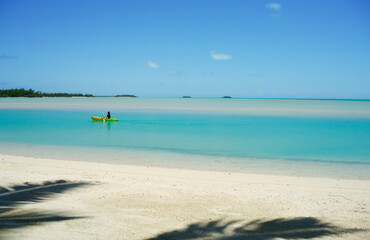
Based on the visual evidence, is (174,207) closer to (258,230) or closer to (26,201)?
(258,230)

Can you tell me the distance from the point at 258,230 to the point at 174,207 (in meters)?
1.59

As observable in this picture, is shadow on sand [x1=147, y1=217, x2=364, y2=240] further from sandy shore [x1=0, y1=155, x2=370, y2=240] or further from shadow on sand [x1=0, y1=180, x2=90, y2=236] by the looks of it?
shadow on sand [x1=0, y1=180, x2=90, y2=236]

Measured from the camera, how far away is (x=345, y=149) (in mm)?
16344

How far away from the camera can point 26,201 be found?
18.1 ft

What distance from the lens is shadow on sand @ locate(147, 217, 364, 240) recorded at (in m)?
4.18

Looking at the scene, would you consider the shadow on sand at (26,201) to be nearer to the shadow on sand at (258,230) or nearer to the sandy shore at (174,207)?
the sandy shore at (174,207)

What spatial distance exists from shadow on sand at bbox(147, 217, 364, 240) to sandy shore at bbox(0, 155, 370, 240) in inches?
0.5

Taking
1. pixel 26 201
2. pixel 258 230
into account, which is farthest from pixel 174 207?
pixel 26 201

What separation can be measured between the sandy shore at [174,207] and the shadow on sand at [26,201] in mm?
13

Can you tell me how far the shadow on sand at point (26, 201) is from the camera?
4496 millimetres

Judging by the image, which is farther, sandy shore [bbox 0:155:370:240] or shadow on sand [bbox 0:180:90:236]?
shadow on sand [bbox 0:180:90:236]

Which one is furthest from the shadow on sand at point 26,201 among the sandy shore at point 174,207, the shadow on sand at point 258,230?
the shadow on sand at point 258,230

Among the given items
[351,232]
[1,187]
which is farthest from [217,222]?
[1,187]

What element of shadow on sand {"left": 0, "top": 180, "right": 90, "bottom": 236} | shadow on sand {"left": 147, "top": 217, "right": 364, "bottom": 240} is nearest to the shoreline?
shadow on sand {"left": 0, "top": 180, "right": 90, "bottom": 236}
